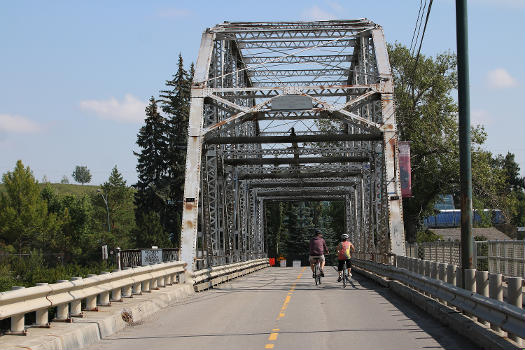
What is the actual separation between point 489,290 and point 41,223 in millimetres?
85882

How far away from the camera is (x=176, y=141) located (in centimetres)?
7200

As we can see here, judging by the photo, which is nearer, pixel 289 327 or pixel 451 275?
pixel 289 327

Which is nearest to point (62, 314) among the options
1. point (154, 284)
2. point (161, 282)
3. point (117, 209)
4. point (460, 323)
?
point (460, 323)

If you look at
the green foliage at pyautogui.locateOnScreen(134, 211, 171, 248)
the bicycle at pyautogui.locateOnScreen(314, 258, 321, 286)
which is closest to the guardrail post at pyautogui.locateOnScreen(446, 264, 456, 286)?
the bicycle at pyautogui.locateOnScreen(314, 258, 321, 286)

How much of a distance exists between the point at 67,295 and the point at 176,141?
200 feet

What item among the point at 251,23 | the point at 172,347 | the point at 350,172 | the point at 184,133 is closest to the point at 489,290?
the point at 172,347

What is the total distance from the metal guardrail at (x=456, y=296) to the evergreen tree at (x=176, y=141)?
48332mm

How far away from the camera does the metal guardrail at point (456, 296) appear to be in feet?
29.5

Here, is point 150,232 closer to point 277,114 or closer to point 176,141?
point 176,141

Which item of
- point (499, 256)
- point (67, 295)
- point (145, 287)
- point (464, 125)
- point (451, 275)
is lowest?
point (145, 287)

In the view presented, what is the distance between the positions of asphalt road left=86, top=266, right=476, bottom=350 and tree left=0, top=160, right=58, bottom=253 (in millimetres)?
75128

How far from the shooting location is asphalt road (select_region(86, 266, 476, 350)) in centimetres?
1078

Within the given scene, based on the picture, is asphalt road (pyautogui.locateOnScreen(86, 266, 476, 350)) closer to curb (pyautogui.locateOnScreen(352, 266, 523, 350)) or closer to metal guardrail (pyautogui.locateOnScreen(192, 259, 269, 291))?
curb (pyautogui.locateOnScreen(352, 266, 523, 350))

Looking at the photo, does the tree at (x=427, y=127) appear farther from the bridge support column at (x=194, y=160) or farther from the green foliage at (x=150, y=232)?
the bridge support column at (x=194, y=160)
